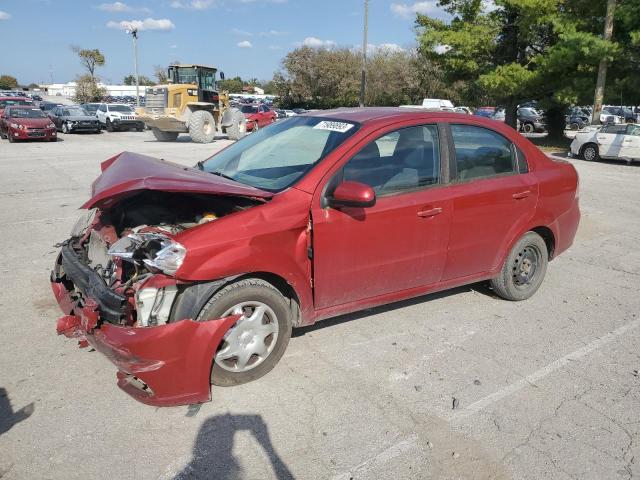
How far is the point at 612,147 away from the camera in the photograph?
17266 millimetres

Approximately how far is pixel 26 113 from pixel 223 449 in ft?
80.7

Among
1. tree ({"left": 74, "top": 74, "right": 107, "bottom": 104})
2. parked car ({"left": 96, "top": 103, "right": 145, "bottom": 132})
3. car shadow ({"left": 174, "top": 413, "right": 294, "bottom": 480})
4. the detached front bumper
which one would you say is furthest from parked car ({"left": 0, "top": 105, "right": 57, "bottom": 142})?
tree ({"left": 74, "top": 74, "right": 107, "bottom": 104})

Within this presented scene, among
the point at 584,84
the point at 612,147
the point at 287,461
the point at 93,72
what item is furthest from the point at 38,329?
the point at 93,72

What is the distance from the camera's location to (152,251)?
2.99 m

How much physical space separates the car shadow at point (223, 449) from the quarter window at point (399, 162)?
170cm

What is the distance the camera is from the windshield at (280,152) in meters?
3.65

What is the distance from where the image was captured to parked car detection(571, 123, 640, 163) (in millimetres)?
16828

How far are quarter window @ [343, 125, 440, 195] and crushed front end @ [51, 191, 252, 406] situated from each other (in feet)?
3.04

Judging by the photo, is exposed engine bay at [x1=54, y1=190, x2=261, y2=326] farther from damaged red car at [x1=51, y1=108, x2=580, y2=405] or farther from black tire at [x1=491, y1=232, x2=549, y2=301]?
black tire at [x1=491, y1=232, x2=549, y2=301]

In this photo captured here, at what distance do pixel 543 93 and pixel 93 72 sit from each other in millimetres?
74693

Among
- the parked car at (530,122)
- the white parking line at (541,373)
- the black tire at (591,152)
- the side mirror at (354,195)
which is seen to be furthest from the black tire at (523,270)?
the parked car at (530,122)

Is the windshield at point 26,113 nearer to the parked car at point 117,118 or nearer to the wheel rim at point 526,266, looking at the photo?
the parked car at point 117,118

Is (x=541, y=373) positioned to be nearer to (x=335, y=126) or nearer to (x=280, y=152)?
(x=335, y=126)

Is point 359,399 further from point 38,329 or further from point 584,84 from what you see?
point 584,84
